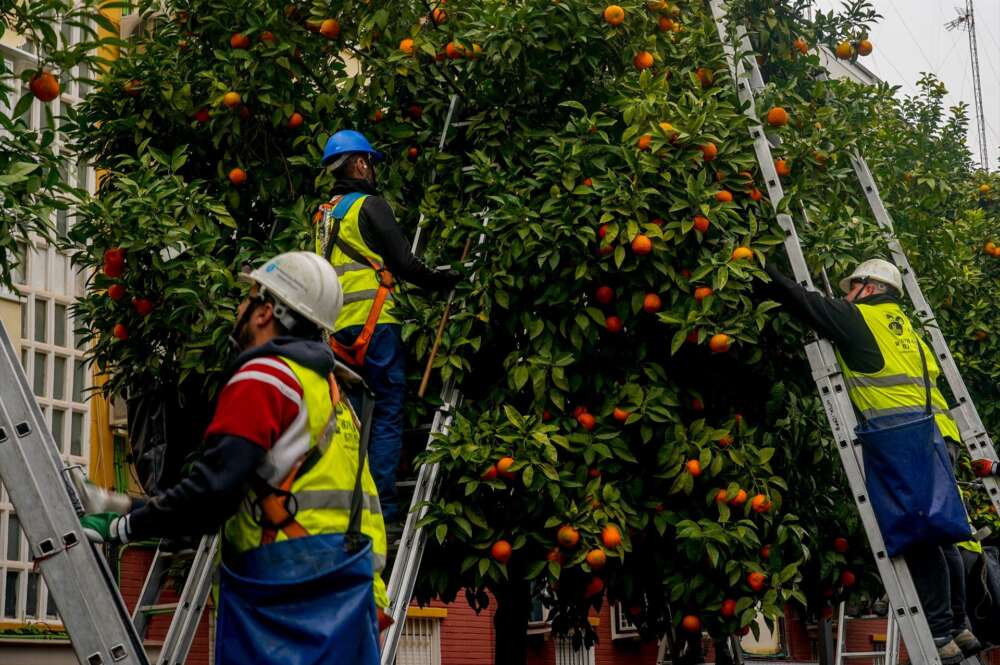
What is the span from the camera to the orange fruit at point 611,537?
26.6ft

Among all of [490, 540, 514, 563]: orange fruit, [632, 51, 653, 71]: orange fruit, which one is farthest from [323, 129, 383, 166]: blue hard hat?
[490, 540, 514, 563]: orange fruit

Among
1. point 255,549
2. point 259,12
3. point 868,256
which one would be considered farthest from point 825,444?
point 255,549

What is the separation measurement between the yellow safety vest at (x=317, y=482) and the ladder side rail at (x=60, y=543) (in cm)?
46

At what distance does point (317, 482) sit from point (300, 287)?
69 centimetres

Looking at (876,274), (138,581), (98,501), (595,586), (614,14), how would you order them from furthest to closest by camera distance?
(138,581)
(876,274)
(595,586)
(614,14)
(98,501)

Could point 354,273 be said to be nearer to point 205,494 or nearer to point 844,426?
point 844,426

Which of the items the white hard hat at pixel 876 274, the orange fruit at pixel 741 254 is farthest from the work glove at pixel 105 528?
the white hard hat at pixel 876 274

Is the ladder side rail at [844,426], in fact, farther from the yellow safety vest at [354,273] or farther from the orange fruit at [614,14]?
the yellow safety vest at [354,273]

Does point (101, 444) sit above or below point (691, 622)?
above

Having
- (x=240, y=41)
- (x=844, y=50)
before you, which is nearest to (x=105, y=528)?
(x=240, y=41)

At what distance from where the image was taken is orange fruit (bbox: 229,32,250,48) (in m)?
9.54

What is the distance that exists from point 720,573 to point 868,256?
244 cm

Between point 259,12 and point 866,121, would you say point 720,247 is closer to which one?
point 866,121

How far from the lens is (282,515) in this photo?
4.74 meters
